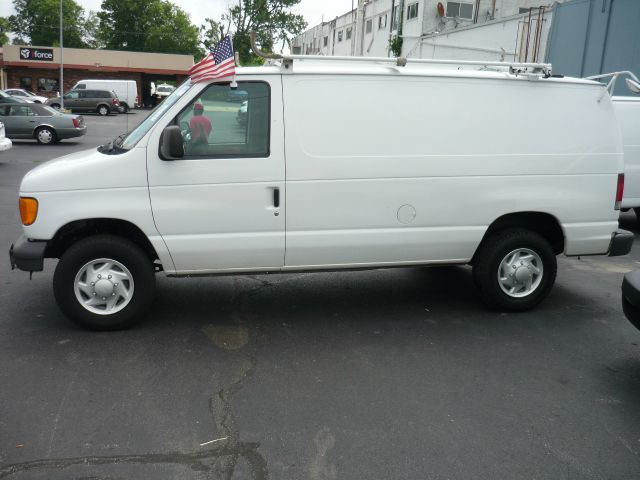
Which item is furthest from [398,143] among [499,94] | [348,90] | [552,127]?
[552,127]

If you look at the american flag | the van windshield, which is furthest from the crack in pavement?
the american flag

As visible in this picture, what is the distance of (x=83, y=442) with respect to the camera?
11.4 feet

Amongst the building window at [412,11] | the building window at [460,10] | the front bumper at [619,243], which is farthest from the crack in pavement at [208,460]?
the building window at [412,11]

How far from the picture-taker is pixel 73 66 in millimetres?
54562

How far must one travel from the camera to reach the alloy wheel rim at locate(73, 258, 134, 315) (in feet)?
16.2

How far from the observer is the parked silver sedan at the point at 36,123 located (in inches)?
842

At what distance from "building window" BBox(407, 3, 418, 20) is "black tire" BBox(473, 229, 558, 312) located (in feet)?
105

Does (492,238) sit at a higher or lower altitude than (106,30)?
lower

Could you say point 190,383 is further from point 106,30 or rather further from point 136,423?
point 106,30

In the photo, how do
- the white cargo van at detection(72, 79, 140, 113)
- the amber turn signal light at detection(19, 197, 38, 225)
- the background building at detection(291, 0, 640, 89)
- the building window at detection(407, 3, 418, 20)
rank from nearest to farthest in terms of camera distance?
the amber turn signal light at detection(19, 197, 38, 225) → the background building at detection(291, 0, 640, 89) → the building window at detection(407, 3, 418, 20) → the white cargo van at detection(72, 79, 140, 113)

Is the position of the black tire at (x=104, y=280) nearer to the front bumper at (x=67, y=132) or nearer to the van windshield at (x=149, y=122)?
the van windshield at (x=149, y=122)

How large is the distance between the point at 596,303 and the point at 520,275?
1125 millimetres

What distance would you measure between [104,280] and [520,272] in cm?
367

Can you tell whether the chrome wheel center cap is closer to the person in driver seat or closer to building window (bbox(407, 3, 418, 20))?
the person in driver seat
